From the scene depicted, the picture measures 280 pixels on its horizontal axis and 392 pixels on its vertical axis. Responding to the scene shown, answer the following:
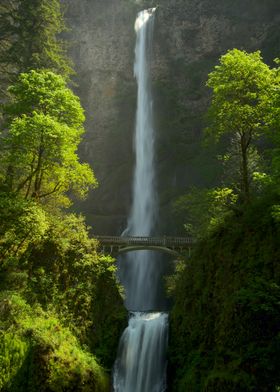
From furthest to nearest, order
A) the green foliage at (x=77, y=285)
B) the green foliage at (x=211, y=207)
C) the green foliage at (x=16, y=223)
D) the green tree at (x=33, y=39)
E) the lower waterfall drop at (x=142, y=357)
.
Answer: the green tree at (x=33, y=39) → the green foliage at (x=211, y=207) → the green foliage at (x=77, y=285) → the lower waterfall drop at (x=142, y=357) → the green foliage at (x=16, y=223)

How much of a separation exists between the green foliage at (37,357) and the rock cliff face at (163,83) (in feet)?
89.9

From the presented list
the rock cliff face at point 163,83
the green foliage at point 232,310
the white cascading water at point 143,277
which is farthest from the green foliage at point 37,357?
the rock cliff face at point 163,83

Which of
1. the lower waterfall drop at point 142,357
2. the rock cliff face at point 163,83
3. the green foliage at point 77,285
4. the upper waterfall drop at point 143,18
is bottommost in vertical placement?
the lower waterfall drop at point 142,357

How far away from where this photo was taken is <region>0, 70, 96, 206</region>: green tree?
2017 cm

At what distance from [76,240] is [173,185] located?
2730 cm

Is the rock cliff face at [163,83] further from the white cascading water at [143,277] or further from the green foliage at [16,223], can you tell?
the green foliage at [16,223]

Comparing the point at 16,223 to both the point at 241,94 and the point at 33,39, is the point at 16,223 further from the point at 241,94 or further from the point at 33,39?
the point at 33,39

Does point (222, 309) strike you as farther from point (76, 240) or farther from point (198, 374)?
point (76, 240)

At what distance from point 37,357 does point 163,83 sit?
4605 centimetres

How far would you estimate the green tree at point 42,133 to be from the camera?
20172 millimetres

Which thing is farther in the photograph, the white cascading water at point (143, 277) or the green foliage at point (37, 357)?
the white cascading water at point (143, 277)

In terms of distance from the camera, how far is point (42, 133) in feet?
66.2

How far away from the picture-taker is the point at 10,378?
54.0 feet

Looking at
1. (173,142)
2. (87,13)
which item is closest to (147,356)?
(173,142)
